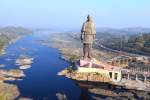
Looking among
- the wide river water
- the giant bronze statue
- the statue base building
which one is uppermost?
the giant bronze statue

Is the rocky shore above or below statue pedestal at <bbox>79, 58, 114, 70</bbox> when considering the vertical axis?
below

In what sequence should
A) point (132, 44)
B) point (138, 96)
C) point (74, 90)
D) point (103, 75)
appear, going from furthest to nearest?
point (132, 44) → point (103, 75) → point (74, 90) → point (138, 96)

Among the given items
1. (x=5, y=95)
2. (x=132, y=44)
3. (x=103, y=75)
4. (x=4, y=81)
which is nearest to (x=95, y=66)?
(x=103, y=75)

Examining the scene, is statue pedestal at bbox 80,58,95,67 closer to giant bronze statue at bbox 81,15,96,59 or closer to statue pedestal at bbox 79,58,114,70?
statue pedestal at bbox 79,58,114,70

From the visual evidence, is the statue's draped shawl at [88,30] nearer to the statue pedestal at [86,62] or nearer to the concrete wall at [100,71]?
the statue pedestal at [86,62]

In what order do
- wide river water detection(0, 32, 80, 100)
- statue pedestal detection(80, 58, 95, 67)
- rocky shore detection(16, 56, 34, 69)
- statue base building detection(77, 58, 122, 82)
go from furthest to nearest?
rocky shore detection(16, 56, 34, 69), statue pedestal detection(80, 58, 95, 67), statue base building detection(77, 58, 122, 82), wide river water detection(0, 32, 80, 100)

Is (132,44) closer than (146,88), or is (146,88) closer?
(146,88)

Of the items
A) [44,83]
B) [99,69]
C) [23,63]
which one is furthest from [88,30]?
[23,63]

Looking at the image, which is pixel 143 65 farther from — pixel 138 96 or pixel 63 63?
pixel 138 96

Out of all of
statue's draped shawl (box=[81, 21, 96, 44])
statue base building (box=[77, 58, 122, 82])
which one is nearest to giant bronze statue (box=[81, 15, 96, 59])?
statue's draped shawl (box=[81, 21, 96, 44])

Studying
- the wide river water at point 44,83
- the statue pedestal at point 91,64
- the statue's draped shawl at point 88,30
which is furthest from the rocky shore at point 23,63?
the statue's draped shawl at point 88,30

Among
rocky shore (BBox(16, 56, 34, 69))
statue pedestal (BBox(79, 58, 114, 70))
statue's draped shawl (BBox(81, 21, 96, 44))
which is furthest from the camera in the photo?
rocky shore (BBox(16, 56, 34, 69))
